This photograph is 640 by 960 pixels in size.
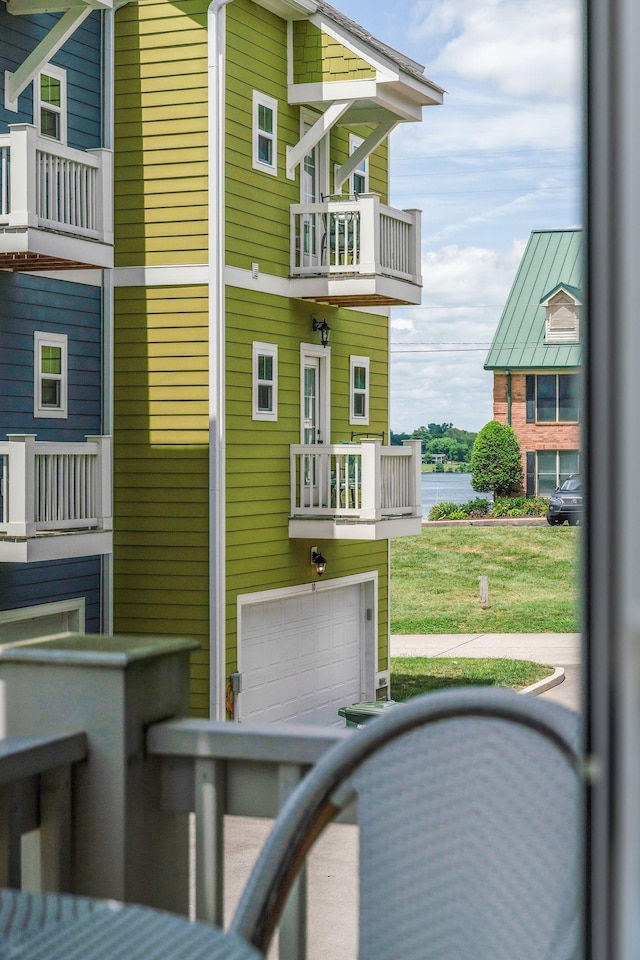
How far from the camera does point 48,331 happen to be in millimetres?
9070

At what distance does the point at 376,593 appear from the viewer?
12.4m

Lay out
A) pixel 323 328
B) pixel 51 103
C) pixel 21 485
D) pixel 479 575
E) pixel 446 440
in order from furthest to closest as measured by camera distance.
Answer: pixel 446 440 < pixel 479 575 < pixel 323 328 < pixel 51 103 < pixel 21 485

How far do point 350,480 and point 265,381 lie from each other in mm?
1278

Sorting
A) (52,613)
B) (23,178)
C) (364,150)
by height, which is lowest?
(52,613)

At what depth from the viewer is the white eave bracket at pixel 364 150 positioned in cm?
1131

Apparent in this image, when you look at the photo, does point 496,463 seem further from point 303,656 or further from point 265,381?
point 265,381

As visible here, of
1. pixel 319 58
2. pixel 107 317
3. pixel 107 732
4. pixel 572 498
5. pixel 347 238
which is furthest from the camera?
pixel 319 58

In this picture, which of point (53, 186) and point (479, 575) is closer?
point (53, 186)

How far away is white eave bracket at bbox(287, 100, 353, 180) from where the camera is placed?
10.5m

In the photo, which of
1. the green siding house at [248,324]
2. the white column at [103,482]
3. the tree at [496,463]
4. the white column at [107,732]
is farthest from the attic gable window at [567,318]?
the tree at [496,463]

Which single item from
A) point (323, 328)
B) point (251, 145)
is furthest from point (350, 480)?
point (251, 145)

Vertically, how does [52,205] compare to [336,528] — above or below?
above

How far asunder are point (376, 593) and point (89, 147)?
5.58 meters

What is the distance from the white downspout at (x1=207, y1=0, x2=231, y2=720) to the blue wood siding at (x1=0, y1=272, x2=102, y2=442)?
1057 millimetres
